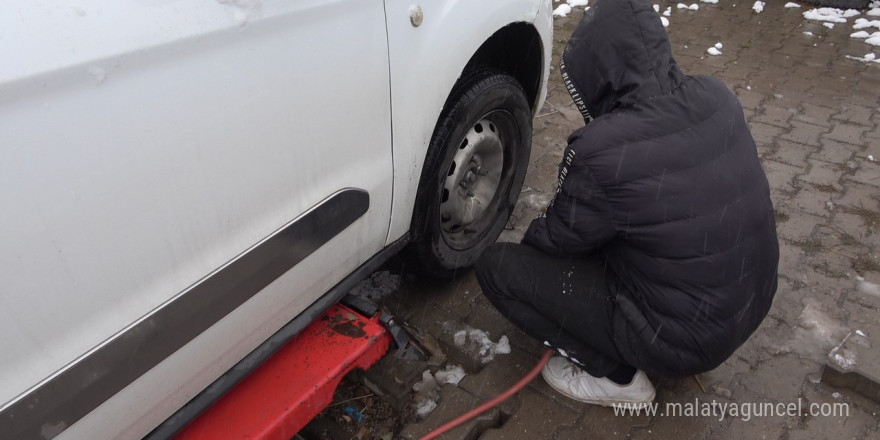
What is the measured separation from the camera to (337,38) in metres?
1.62

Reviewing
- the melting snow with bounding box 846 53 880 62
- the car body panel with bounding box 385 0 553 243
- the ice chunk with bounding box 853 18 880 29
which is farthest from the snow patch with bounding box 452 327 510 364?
the ice chunk with bounding box 853 18 880 29

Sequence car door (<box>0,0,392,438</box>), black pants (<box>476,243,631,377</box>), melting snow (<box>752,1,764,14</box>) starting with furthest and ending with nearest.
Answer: melting snow (<box>752,1,764,14</box>)
black pants (<box>476,243,631,377</box>)
car door (<box>0,0,392,438</box>)

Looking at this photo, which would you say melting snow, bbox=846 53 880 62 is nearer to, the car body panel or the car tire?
the car tire

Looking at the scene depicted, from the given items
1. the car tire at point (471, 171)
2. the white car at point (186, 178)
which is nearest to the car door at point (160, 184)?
the white car at point (186, 178)

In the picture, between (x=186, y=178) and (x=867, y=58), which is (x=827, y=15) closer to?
(x=867, y=58)

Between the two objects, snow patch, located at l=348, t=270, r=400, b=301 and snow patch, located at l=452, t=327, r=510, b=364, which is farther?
snow patch, located at l=348, t=270, r=400, b=301

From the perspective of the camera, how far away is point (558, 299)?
2037 millimetres

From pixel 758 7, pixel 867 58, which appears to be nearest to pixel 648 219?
pixel 867 58

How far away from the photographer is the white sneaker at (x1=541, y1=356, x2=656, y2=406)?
2.08m

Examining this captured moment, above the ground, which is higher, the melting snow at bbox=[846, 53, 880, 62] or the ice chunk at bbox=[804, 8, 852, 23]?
the ice chunk at bbox=[804, 8, 852, 23]

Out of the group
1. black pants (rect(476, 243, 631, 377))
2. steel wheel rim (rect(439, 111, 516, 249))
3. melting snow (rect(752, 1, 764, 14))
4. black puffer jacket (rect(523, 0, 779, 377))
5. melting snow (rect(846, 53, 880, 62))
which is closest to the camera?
black puffer jacket (rect(523, 0, 779, 377))

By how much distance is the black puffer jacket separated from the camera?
1762 mm

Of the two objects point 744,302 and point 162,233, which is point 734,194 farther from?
point 162,233

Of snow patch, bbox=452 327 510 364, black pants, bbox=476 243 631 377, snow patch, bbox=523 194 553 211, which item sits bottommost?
snow patch, bbox=523 194 553 211
